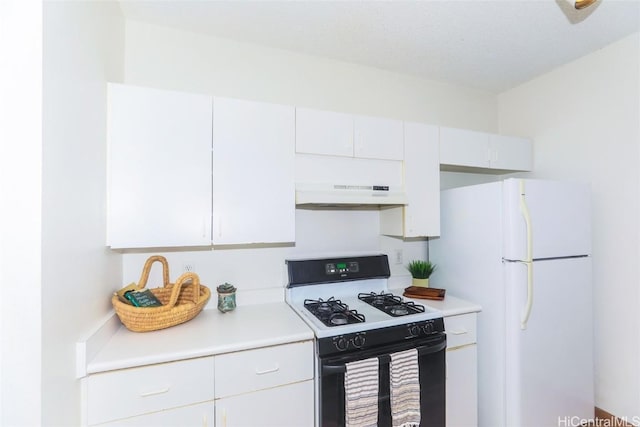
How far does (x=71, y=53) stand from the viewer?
3.80 ft

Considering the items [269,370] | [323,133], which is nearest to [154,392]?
[269,370]

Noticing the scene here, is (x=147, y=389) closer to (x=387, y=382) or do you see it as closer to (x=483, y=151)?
(x=387, y=382)

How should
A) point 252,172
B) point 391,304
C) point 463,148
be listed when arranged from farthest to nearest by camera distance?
point 463,148, point 391,304, point 252,172

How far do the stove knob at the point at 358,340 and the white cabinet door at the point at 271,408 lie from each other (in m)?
0.30

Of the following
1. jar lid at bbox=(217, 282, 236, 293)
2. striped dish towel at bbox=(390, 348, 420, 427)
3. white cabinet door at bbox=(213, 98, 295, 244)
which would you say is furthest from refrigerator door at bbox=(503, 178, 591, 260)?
jar lid at bbox=(217, 282, 236, 293)

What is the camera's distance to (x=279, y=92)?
216 cm

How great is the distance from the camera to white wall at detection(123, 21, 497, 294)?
74.5 inches

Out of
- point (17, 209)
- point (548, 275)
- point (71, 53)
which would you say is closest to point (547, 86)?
point (548, 275)

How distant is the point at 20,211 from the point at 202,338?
888 millimetres

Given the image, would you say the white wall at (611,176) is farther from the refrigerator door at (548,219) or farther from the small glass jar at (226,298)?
the small glass jar at (226,298)

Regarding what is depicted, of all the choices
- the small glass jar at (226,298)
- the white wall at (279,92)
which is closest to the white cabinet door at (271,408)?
the small glass jar at (226,298)

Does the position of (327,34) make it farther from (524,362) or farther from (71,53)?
(524,362)

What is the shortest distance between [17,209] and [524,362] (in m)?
2.53

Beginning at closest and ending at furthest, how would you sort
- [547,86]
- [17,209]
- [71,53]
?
[17,209] < [71,53] < [547,86]
